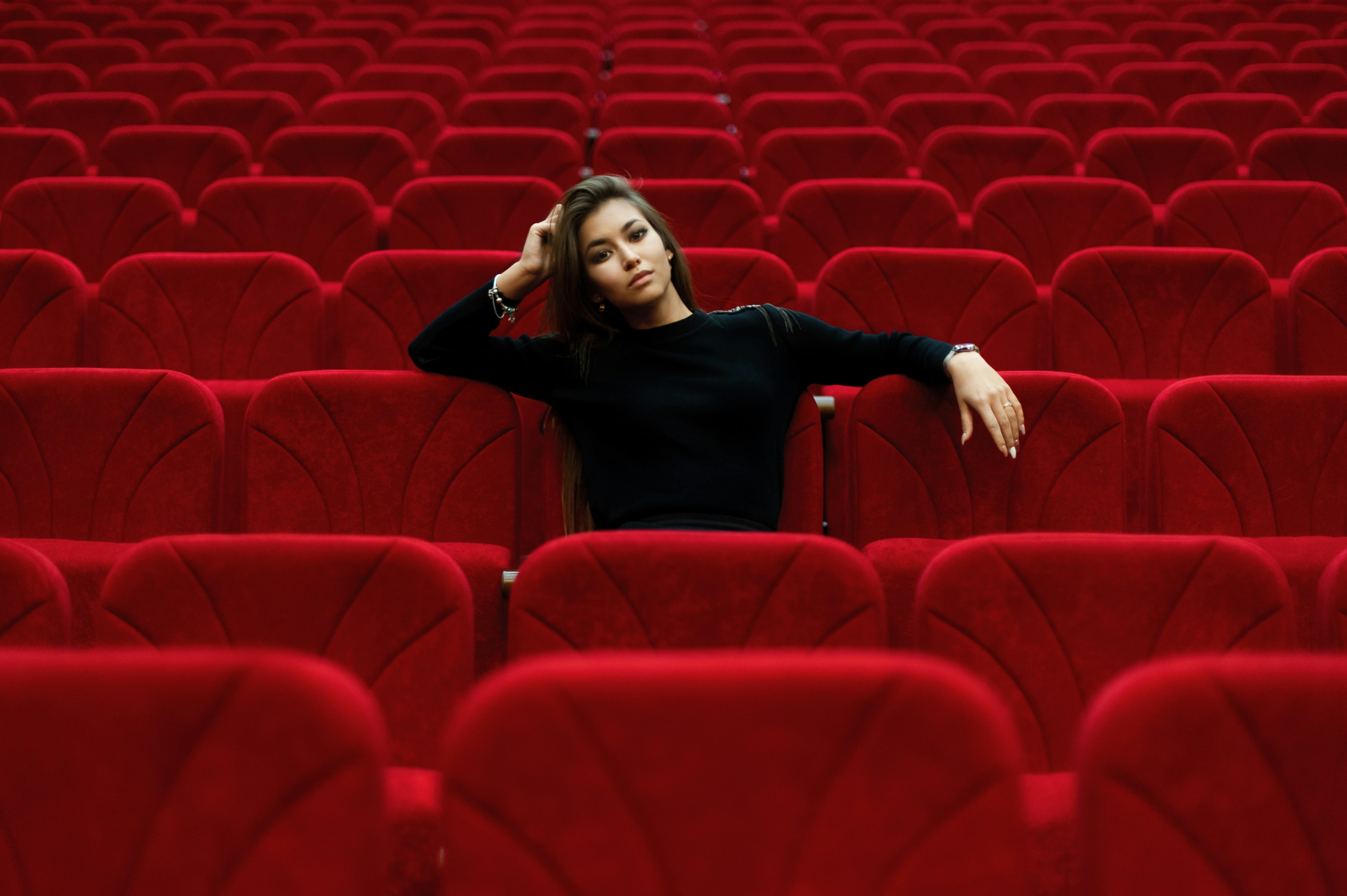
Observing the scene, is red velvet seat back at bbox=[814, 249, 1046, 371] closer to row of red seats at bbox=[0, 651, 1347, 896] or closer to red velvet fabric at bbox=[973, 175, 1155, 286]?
red velvet fabric at bbox=[973, 175, 1155, 286]

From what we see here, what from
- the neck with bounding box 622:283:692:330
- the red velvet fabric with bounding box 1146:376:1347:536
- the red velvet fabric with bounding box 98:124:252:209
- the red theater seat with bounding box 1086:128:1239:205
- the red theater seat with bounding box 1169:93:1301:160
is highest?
the red velvet fabric with bounding box 98:124:252:209

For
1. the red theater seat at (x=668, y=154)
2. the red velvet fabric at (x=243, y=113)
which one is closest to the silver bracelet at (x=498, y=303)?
the red theater seat at (x=668, y=154)

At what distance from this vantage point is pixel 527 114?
0.99 metres

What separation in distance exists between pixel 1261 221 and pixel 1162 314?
207mm

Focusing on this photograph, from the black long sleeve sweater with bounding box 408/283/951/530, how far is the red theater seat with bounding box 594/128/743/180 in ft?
1.24

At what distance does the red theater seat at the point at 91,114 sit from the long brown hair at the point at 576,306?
2.39 ft

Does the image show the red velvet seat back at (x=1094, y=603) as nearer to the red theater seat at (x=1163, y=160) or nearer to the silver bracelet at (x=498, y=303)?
the silver bracelet at (x=498, y=303)

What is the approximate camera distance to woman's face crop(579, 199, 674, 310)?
48 cm

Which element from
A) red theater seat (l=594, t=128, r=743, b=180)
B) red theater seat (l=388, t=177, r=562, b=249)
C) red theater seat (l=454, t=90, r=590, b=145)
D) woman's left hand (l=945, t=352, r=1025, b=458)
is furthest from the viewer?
red theater seat (l=454, t=90, r=590, b=145)

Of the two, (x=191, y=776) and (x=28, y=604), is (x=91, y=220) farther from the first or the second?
(x=191, y=776)

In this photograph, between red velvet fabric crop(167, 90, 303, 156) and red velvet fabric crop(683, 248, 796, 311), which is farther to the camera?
red velvet fabric crop(167, 90, 303, 156)

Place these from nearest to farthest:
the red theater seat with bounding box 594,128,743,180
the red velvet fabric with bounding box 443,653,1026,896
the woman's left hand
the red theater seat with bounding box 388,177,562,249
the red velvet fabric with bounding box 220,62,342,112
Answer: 1. the red velvet fabric with bounding box 443,653,1026,896
2. the woman's left hand
3. the red theater seat with bounding box 388,177,562,249
4. the red theater seat with bounding box 594,128,743,180
5. the red velvet fabric with bounding box 220,62,342,112

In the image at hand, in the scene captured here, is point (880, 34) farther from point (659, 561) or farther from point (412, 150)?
point (659, 561)

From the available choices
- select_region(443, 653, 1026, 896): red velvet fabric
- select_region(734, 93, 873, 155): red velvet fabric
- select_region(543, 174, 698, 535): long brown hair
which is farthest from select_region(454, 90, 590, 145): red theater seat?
select_region(443, 653, 1026, 896): red velvet fabric
